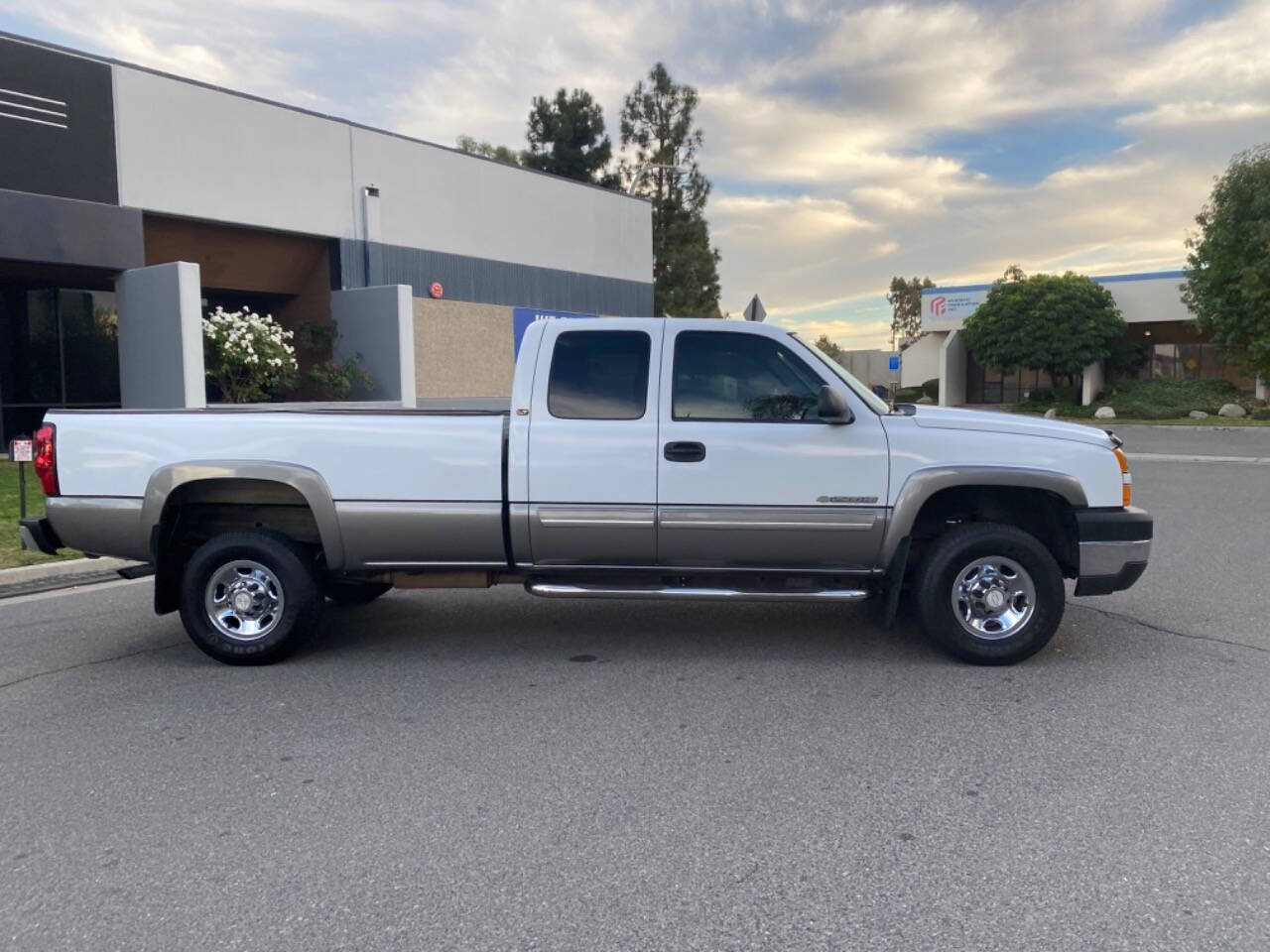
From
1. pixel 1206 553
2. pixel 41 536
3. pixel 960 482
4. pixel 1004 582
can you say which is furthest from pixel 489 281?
pixel 1004 582

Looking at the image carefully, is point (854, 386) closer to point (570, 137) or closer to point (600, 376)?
point (600, 376)

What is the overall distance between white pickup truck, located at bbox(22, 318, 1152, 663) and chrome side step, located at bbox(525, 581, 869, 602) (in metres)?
0.02

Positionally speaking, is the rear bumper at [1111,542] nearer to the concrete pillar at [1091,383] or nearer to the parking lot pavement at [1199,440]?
the parking lot pavement at [1199,440]

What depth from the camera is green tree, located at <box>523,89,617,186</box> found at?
51125mm

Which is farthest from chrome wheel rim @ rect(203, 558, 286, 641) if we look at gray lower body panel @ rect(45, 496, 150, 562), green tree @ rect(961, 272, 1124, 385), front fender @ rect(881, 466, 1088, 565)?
green tree @ rect(961, 272, 1124, 385)

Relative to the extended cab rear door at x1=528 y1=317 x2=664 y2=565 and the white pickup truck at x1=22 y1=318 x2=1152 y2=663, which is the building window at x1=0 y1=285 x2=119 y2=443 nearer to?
the white pickup truck at x1=22 y1=318 x2=1152 y2=663

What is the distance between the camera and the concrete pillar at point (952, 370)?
1892 inches

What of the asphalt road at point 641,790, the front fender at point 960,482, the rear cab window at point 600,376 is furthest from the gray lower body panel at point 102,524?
the front fender at point 960,482

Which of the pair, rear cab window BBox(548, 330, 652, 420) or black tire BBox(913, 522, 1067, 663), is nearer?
black tire BBox(913, 522, 1067, 663)

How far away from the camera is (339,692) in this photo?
5457 millimetres

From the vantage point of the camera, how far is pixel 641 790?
13.4ft

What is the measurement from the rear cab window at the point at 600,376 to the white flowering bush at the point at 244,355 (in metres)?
16.0

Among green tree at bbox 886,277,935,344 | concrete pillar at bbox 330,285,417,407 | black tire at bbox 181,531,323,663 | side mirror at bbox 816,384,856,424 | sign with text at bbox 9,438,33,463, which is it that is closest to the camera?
side mirror at bbox 816,384,856,424

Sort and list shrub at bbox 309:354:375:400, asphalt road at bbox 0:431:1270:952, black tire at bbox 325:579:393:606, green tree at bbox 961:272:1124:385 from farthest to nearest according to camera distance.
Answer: green tree at bbox 961:272:1124:385
shrub at bbox 309:354:375:400
black tire at bbox 325:579:393:606
asphalt road at bbox 0:431:1270:952
